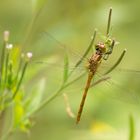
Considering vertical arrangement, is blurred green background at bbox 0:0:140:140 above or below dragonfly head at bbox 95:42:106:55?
below

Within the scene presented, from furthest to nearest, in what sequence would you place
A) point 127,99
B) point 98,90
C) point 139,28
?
1. point 139,28
2. point 98,90
3. point 127,99

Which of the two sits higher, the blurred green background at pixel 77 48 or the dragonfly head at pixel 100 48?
the dragonfly head at pixel 100 48

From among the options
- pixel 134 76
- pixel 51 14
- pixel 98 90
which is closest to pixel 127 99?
pixel 98 90

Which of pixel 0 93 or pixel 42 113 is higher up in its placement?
pixel 0 93

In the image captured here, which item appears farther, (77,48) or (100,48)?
(77,48)

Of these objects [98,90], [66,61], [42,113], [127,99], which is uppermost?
[66,61]

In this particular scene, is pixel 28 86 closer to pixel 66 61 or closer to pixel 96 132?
pixel 96 132

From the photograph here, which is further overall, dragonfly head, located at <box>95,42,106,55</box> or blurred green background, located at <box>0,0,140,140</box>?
blurred green background, located at <box>0,0,140,140</box>

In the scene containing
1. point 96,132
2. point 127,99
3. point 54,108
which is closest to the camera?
point 127,99
